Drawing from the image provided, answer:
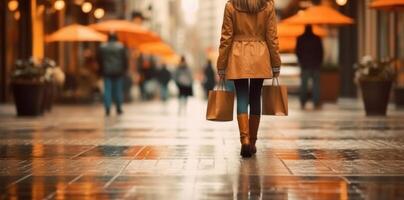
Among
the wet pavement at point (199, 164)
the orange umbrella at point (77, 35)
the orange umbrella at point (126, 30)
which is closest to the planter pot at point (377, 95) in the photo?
the wet pavement at point (199, 164)

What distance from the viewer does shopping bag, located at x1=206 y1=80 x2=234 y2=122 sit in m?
9.74

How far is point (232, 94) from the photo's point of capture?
9844mm

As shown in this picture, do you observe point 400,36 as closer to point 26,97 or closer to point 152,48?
point 26,97

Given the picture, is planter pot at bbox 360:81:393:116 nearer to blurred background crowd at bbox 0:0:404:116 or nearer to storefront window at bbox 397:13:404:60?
blurred background crowd at bbox 0:0:404:116

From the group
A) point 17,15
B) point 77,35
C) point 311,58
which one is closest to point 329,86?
point 311,58

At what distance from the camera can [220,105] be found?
979 cm

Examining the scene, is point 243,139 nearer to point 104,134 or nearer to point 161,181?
point 161,181

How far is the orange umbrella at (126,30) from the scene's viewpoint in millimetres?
26855

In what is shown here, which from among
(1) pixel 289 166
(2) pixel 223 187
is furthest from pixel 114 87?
(2) pixel 223 187

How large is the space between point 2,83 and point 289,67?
1551 centimetres

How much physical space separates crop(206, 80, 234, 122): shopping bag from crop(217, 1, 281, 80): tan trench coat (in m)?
0.22

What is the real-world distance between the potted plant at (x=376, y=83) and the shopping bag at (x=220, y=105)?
8.96m

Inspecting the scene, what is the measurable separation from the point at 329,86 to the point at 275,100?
58.9 feet

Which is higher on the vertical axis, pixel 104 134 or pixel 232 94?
pixel 232 94
